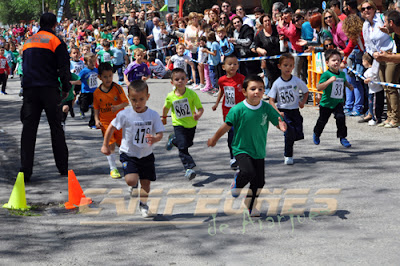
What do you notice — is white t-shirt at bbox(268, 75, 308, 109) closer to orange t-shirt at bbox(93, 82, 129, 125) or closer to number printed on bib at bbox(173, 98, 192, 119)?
number printed on bib at bbox(173, 98, 192, 119)

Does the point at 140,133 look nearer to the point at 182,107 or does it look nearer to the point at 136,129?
the point at 136,129

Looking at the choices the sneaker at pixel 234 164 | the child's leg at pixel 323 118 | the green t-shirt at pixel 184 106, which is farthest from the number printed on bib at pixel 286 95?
the green t-shirt at pixel 184 106

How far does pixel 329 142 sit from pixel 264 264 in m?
6.10

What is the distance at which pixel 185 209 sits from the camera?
738 centimetres

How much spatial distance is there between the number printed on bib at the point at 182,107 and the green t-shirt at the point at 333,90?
2441mm

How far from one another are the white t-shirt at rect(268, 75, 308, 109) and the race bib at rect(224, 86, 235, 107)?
536mm

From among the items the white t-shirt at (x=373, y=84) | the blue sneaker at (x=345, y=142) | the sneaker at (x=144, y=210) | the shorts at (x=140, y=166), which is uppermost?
the white t-shirt at (x=373, y=84)

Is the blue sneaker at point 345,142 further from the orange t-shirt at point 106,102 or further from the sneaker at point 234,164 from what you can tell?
the orange t-shirt at point 106,102

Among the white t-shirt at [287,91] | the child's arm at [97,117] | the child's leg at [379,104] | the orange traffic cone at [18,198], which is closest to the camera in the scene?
the orange traffic cone at [18,198]

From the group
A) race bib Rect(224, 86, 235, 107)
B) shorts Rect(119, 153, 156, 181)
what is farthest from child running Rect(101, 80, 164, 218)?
race bib Rect(224, 86, 235, 107)

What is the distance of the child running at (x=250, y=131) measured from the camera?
692 centimetres

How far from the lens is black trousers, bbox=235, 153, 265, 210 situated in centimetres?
688

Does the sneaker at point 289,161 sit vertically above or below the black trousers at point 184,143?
below

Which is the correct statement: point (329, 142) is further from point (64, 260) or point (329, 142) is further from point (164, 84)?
point (164, 84)
